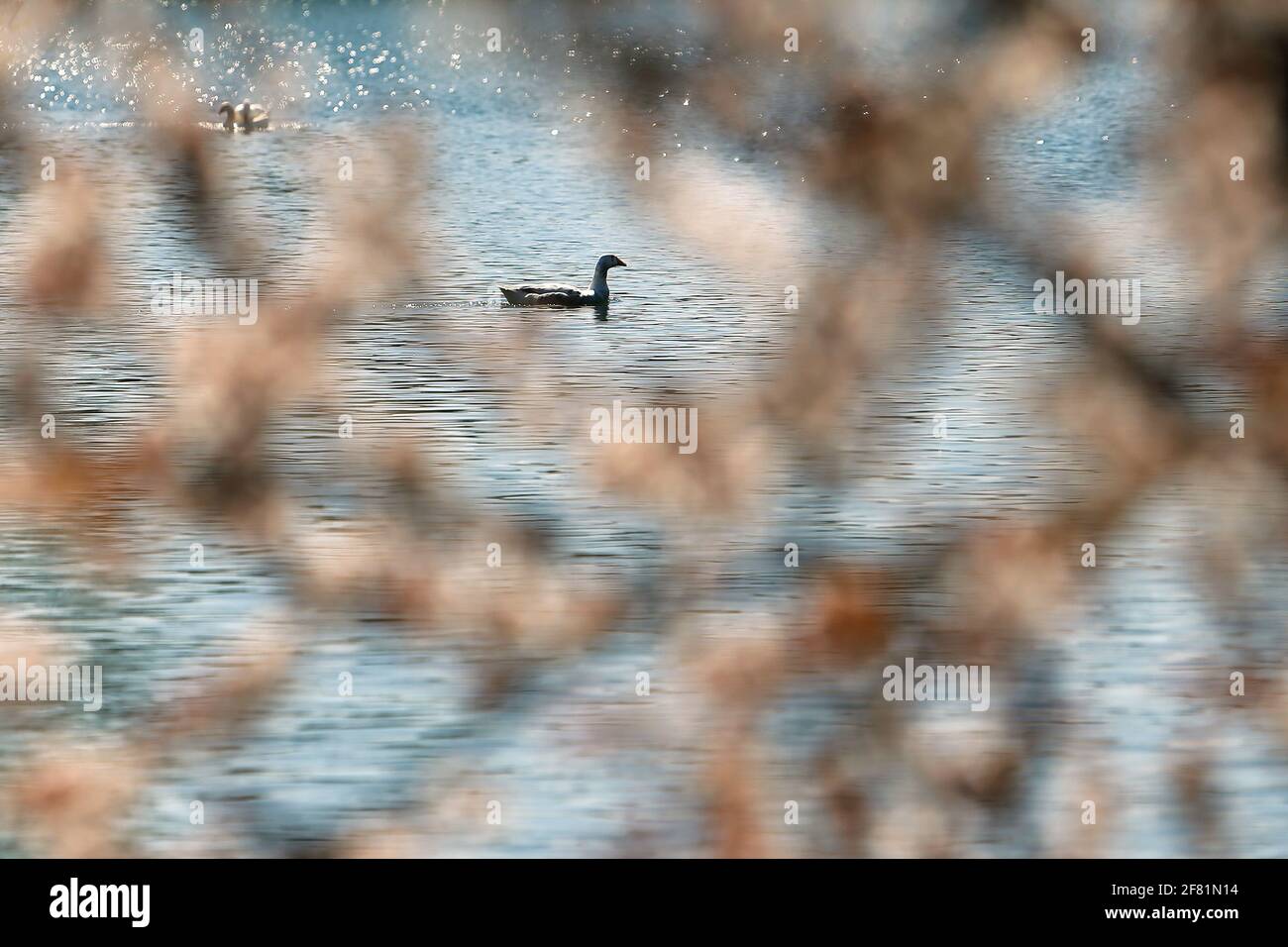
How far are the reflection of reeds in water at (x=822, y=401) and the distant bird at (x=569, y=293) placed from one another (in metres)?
12.6

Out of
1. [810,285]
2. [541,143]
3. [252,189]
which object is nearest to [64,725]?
[810,285]

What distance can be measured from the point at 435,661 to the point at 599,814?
1.74m

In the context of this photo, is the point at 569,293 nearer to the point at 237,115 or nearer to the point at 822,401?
the point at 237,115

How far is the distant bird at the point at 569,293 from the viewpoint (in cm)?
1956

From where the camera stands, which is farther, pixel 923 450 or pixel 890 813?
pixel 923 450

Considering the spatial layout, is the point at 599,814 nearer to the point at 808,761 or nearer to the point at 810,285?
the point at 808,761

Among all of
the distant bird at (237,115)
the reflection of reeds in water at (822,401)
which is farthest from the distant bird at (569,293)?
the reflection of reeds in water at (822,401)

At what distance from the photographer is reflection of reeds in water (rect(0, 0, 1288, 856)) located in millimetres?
4086

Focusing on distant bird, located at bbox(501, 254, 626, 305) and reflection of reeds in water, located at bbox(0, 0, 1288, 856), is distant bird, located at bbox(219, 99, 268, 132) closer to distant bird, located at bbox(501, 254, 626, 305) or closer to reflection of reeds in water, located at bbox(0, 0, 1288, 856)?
distant bird, located at bbox(501, 254, 626, 305)

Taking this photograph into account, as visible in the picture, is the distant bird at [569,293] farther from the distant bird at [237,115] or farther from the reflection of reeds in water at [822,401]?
the reflection of reeds in water at [822,401]

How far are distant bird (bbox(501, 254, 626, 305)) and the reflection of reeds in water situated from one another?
41.2 ft

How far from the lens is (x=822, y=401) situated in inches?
191

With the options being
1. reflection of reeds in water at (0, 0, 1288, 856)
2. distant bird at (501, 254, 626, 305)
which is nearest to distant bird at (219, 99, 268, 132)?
distant bird at (501, 254, 626, 305)

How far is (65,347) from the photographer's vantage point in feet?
55.7
